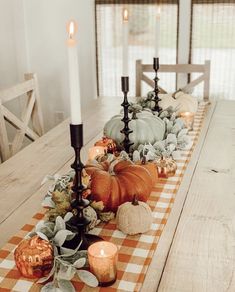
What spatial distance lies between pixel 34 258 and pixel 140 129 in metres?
0.78

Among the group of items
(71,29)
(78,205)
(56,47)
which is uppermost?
(71,29)

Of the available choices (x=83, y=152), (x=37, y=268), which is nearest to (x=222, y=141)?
(x=83, y=152)

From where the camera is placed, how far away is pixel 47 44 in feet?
11.5

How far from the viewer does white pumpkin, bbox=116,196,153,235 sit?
3.52 feet

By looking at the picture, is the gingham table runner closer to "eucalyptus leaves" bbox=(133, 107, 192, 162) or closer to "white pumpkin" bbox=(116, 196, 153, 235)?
"white pumpkin" bbox=(116, 196, 153, 235)

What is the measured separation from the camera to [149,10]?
10.7 feet

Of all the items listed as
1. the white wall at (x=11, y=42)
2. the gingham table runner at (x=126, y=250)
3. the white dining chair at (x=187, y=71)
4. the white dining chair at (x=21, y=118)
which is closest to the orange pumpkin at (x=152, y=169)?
the gingham table runner at (x=126, y=250)

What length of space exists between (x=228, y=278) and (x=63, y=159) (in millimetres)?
879

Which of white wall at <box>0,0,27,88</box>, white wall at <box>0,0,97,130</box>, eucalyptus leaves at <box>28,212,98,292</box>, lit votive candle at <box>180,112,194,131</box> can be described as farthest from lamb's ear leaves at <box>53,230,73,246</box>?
white wall at <box>0,0,27,88</box>

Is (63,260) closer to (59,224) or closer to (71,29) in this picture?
(59,224)

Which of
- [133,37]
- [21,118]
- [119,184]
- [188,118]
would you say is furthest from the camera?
[133,37]

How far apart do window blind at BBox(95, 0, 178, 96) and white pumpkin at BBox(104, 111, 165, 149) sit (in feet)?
5.86

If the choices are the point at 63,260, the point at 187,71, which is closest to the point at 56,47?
the point at 187,71

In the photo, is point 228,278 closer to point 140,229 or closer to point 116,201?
point 140,229
